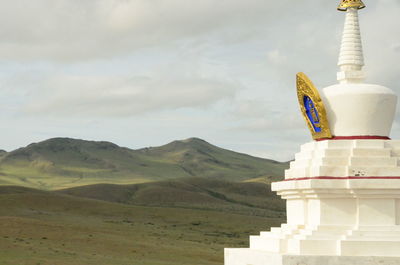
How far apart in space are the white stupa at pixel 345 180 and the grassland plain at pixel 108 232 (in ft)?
64.2

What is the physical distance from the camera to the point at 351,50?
2303 centimetres

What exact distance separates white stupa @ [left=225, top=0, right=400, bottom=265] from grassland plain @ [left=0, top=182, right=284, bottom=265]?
19.6 m

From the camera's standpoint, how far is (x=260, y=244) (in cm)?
2383

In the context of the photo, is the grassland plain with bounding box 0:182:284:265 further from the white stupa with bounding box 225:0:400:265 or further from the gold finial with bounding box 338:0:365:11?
the gold finial with bounding box 338:0:365:11

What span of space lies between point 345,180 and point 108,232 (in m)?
36.4

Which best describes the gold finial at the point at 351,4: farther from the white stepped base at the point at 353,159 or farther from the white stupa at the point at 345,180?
the white stepped base at the point at 353,159

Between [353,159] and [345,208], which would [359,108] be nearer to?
[353,159]

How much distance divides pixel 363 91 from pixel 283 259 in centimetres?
539

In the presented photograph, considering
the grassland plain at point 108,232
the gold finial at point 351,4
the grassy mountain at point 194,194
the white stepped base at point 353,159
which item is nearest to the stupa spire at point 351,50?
the gold finial at point 351,4

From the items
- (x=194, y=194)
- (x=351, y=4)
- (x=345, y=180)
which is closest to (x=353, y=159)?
(x=345, y=180)

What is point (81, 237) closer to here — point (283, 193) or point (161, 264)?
point (161, 264)

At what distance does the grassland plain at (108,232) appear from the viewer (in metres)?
44.4

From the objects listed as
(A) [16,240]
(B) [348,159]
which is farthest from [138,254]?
(B) [348,159]

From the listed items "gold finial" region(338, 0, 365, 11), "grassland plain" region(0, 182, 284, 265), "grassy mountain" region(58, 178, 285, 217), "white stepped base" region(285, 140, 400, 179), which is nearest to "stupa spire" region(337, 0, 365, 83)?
"gold finial" region(338, 0, 365, 11)
